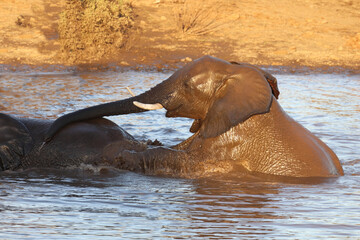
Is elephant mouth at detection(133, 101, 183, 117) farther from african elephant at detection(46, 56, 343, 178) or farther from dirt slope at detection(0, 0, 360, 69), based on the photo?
dirt slope at detection(0, 0, 360, 69)

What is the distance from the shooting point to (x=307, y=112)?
10.4 m

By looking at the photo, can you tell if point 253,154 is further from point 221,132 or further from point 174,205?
point 174,205

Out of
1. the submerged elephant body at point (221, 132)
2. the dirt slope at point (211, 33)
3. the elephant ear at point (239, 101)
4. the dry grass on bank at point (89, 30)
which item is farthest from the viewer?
the dirt slope at point (211, 33)

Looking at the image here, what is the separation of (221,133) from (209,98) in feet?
1.10

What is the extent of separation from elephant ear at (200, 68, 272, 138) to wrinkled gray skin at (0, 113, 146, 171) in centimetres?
76

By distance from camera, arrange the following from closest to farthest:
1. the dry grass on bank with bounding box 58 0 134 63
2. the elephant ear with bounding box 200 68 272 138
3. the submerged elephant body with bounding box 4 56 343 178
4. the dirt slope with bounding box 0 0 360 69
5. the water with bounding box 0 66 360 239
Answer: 1. the water with bounding box 0 66 360 239
2. the elephant ear with bounding box 200 68 272 138
3. the submerged elephant body with bounding box 4 56 343 178
4. the dry grass on bank with bounding box 58 0 134 63
5. the dirt slope with bounding box 0 0 360 69

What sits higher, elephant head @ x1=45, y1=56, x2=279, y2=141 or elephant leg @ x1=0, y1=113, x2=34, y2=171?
elephant head @ x1=45, y1=56, x2=279, y2=141

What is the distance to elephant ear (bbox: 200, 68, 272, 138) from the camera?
19.0 ft

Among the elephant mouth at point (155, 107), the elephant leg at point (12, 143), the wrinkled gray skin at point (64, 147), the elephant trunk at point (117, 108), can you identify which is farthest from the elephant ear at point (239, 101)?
the elephant leg at point (12, 143)

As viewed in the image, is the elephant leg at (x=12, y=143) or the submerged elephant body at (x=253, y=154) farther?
the elephant leg at (x=12, y=143)

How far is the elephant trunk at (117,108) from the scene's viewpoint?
19.7 ft

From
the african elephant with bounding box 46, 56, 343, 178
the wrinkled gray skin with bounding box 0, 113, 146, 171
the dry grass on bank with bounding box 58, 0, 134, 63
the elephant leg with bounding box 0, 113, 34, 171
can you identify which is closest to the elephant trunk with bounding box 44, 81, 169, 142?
the african elephant with bounding box 46, 56, 343, 178

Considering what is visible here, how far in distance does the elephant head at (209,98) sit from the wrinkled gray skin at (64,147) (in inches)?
4.5

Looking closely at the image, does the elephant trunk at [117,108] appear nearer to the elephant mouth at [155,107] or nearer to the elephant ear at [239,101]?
the elephant mouth at [155,107]
